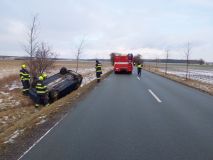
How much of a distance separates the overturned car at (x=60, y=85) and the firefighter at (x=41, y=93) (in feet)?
2.95

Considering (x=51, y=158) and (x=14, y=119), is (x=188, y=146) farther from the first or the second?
(x=14, y=119)

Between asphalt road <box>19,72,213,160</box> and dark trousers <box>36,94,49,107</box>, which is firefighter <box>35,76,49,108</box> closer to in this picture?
dark trousers <box>36,94,49,107</box>

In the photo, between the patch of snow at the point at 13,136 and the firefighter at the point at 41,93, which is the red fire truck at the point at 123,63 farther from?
the patch of snow at the point at 13,136

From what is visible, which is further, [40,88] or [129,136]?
[40,88]

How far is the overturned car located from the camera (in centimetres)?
1656

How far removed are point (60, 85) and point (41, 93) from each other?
3.14m

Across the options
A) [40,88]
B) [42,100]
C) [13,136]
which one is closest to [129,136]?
[13,136]

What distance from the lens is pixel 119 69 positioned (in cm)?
3981

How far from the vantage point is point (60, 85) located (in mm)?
17766

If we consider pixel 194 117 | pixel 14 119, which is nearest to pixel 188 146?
pixel 194 117

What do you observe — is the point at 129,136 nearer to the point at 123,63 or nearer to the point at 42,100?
the point at 42,100

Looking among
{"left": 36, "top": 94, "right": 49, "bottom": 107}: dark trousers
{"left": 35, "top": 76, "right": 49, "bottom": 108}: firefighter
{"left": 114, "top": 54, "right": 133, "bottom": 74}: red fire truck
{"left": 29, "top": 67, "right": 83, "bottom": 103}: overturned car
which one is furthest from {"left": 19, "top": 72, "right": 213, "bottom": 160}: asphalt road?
{"left": 114, "top": 54, "right": 133, "bottom": 74}: red fire truck

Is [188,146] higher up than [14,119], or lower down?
higher up

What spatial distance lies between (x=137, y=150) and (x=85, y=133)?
179cm
